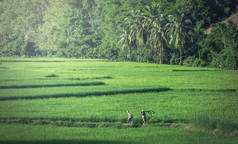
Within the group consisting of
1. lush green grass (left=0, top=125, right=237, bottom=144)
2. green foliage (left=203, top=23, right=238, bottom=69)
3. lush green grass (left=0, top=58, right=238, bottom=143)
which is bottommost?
lush green grass (left=0, top=125, right=237, bottom=144)

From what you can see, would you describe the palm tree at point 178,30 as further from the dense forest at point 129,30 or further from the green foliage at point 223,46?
the green foliage at point 223,46

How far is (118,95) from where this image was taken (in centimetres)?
898

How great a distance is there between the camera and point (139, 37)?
11.3 metres

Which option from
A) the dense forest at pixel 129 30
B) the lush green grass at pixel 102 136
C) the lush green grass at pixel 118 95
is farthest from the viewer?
the dense forest at pixel 129 30

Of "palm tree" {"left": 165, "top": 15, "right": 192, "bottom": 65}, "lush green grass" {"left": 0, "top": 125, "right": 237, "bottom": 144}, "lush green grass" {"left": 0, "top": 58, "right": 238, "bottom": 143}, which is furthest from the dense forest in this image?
"lush green grass" {"left": 0, "top": 125, "right": 237, "bottom": 144}

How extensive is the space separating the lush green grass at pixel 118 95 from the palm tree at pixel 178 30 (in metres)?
0.87

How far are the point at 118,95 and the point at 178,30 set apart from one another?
393 centimetres

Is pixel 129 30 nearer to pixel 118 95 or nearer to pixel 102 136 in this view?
pixel 118 95

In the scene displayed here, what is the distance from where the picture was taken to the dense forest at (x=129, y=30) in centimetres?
1120

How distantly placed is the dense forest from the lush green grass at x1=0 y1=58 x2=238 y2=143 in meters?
0.45

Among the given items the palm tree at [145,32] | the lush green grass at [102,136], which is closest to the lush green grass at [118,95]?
the lush green grass at [102,136]

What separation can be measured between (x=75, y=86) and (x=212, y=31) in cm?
536

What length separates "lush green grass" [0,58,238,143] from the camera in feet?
21.0

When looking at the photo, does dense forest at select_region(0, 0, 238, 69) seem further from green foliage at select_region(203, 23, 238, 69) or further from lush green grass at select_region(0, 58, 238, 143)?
lush green grass at select_region(0, 58, 238, 143)
